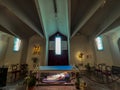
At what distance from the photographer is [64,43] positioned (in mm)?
8508

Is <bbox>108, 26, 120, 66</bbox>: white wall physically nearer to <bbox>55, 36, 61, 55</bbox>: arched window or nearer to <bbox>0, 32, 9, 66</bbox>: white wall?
<bbox>55, 36, 61, 55</bbox>: arched window

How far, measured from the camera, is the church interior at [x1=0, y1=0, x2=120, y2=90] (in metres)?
3.48

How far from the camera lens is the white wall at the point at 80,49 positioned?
752 centimetres

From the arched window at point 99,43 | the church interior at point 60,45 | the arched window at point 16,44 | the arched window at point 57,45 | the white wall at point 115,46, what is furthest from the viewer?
the arched window at point 57,45

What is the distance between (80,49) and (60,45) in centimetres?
186

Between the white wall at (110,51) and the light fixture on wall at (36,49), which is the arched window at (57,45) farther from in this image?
the white wall at (110,51)

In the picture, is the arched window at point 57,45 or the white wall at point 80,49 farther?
the arched window at point 57,45

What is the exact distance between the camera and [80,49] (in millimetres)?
7789

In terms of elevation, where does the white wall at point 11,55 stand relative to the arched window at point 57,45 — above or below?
below

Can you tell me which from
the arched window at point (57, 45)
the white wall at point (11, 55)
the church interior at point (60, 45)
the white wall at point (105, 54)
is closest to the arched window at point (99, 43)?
the church interior at point (60, 45)

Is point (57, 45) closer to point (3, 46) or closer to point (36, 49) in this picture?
point (36, 49)

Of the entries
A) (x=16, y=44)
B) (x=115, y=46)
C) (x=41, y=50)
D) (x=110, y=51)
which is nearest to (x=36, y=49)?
(x=41, y=50)

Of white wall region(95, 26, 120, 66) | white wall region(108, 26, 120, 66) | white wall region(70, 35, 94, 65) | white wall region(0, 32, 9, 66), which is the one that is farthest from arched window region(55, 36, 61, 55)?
→ white wall region(108, 26, 120, 66)

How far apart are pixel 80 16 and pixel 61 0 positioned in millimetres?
1356
